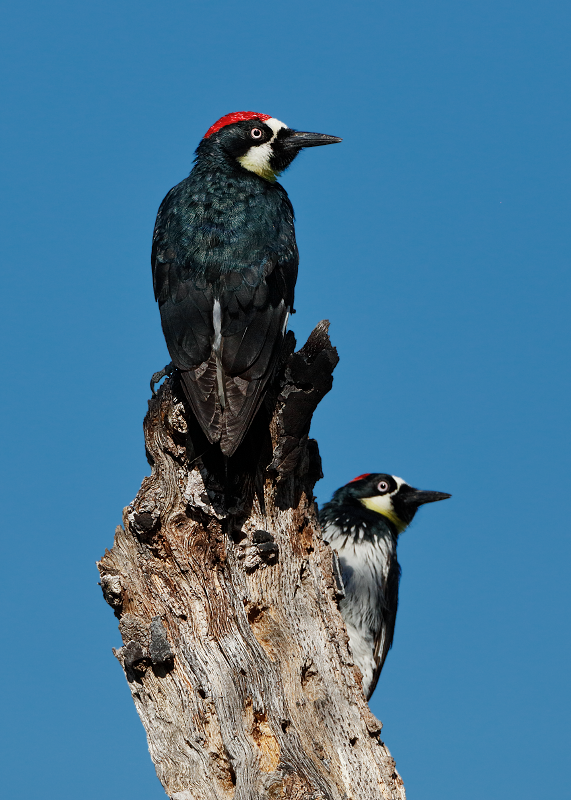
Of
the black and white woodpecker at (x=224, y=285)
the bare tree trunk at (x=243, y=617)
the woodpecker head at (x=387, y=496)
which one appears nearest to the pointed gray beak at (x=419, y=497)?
the woodpecker head at (x=387, y=496)

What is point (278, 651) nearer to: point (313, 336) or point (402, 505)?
point (313, 336)

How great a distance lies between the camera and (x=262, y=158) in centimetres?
555

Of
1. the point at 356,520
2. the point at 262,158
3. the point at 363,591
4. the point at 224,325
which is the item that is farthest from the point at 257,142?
the point at 363,591

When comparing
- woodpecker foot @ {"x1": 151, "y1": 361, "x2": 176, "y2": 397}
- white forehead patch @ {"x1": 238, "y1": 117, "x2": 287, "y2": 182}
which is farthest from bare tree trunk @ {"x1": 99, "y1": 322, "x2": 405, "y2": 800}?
white forehead patch @ {"x1": 238, "y1": 117, "x2": 287, "y2": 182}

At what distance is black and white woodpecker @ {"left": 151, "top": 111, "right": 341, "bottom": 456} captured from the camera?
165 inches

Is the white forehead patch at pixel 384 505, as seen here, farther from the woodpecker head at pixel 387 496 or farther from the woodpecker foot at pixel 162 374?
the woodpecker foot at pixel 162 374

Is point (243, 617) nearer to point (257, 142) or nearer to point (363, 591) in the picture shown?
point (363, 591)

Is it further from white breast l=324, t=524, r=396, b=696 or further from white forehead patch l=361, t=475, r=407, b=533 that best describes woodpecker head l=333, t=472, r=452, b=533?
white breast l=324, t=524, r=396, b=696

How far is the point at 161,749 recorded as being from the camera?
3.76 m

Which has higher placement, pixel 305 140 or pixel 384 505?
pixel 305 140

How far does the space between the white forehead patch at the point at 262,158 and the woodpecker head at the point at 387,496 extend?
8.81ft

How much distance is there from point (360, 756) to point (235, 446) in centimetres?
155

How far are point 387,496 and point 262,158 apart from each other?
2.99 m

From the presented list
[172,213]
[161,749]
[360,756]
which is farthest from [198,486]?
[172,213]
